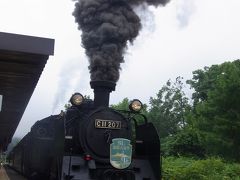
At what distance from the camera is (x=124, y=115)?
10227mm

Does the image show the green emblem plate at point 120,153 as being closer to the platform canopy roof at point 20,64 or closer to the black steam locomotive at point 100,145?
the black steam locomotive at point 100,145

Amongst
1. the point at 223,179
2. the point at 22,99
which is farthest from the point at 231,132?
the point at 22,99

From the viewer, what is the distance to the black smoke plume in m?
10.9

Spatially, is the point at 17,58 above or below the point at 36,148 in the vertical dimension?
above

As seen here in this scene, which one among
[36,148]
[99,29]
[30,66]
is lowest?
[36,148]

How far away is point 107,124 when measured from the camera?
9648 millimetres

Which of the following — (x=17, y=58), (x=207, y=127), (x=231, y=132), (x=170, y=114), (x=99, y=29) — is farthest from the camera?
(x=170, y=114)

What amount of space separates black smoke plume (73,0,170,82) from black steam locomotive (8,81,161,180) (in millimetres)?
1115

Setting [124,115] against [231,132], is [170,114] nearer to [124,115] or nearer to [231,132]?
[231,132]

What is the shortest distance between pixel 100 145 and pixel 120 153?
49 centimetres

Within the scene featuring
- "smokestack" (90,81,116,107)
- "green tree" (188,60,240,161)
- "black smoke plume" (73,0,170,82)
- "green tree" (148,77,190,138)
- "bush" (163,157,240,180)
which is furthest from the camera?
"green tree" (148,77,190,138)

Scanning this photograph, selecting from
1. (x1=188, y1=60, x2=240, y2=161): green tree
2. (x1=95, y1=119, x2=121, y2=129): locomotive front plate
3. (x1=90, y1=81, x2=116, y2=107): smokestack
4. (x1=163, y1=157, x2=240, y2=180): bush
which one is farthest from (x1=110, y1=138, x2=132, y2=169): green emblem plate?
(x1=188, y1=60, x2=240, y2=161): green tree

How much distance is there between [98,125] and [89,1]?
417cm

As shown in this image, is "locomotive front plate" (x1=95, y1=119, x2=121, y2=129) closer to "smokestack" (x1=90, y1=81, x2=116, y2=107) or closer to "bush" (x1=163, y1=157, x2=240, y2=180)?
"smokestack" (x1=90, y1=81, x2=116, y2=107)
